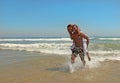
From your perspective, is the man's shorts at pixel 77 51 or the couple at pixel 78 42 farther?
the man's shorts at pixel 77 51

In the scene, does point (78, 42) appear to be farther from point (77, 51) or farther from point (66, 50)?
point (66, 50)

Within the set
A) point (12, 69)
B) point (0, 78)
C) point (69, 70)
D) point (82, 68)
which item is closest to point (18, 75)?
point (0, 78)

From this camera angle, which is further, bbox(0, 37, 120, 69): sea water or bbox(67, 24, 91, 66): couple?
bbox(0, 37, 120, 69): sea water

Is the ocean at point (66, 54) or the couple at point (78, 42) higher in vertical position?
the couple at point (78, 42)

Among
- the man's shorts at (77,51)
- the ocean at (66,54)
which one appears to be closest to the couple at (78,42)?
the man's shorts at (77,51)

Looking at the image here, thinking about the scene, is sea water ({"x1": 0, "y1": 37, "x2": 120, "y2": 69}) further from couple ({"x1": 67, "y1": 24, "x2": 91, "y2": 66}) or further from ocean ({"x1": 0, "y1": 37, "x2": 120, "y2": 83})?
couple ({"x1": 67, "y1": 24, "x2": 91, "y2": 66})

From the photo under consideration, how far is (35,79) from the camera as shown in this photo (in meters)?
6.36

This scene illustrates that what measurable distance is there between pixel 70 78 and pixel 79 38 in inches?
81.5

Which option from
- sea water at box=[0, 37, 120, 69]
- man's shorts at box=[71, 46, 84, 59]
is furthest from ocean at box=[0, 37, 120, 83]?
man's shorts at box=[71, 46, 84, 59]

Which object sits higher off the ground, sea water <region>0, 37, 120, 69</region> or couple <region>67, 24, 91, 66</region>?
couple <region>67, 24, 91, 66</region>

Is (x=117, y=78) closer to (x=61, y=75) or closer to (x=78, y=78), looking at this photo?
(x=78, y=78)

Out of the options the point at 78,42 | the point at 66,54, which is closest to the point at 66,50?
the point at 66,54

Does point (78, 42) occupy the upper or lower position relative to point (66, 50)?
upper

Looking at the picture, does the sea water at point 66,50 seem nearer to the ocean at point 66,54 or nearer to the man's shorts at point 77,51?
the ocean at point 66,54
